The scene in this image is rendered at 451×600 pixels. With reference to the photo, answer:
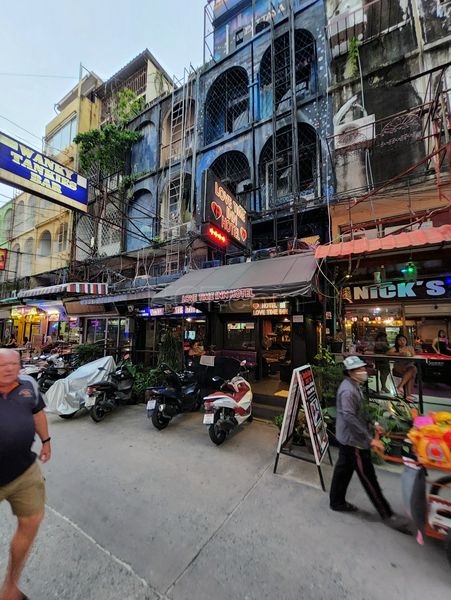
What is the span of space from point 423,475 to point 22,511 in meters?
3.56

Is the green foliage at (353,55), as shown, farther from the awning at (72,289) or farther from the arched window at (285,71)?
the awning at (72,289)

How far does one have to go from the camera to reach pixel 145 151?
555 inches

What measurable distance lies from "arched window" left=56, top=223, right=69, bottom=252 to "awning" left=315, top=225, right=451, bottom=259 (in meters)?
17.4

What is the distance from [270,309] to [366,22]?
9536 mm

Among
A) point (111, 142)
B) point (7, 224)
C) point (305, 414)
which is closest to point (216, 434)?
point (305, 414)

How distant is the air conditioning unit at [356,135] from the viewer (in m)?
7.49

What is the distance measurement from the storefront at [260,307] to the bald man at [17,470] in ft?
14.1

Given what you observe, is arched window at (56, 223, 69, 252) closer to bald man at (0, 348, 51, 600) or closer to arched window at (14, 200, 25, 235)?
arched window at (14, 200, 25, 235)

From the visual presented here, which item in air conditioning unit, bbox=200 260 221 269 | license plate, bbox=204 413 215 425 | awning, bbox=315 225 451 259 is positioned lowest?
license plate, bbox=204 413 215 425

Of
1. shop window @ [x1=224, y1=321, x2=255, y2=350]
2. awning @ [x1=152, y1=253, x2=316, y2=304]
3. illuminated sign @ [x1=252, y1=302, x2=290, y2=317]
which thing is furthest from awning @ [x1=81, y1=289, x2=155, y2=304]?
illuminated sign @ [x1=252, y1=302, x2=290, y2=317]

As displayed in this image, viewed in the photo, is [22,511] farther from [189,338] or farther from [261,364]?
[189,338]

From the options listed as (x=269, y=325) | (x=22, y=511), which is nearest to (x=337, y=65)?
(x=269, y=325)

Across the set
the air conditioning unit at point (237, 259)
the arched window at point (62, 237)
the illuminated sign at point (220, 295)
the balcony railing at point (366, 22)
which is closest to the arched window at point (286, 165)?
the air conditioning unit at point (237, 259)

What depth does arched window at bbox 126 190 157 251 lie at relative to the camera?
42.1 ft
